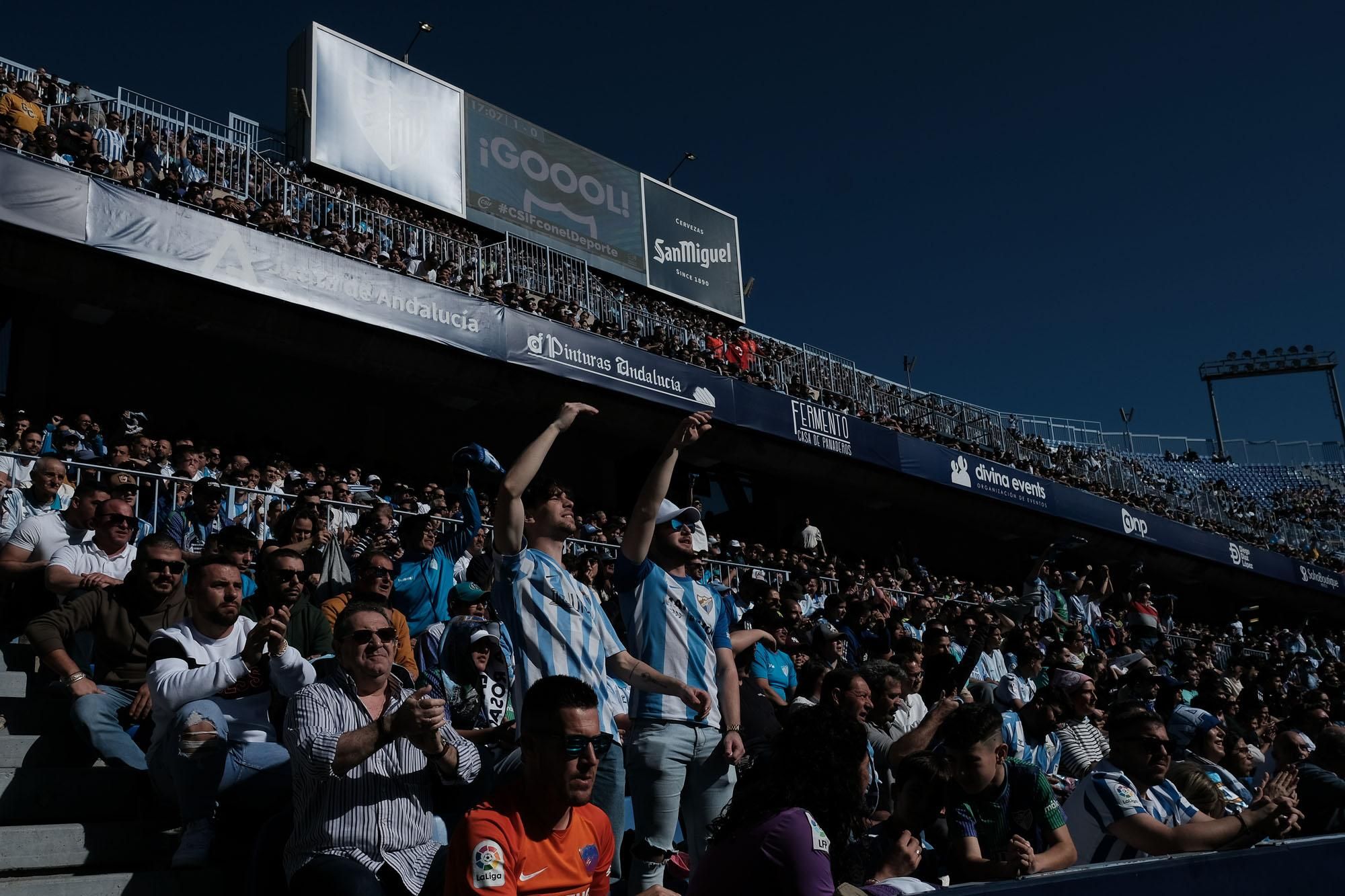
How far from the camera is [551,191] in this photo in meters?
24.0

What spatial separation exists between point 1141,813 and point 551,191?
21433mm

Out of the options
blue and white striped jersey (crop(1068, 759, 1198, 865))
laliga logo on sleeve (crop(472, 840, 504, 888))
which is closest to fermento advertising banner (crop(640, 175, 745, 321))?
blue and white striped jersey (crop(1068, 759, 1198, 865))

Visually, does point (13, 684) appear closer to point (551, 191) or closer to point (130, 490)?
point (130, 490)

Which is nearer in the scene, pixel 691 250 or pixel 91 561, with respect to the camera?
pixel 91 561

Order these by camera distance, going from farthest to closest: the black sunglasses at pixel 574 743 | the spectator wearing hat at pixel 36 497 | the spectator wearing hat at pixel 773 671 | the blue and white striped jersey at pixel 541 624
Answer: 1. the spectator wearing hat at pixel 36 497
2. the spectator wearing hat at pixel 773 671
3. the blue and white striped jersey at pixel 541 624
4. the black sunglasses at pixel 574 743

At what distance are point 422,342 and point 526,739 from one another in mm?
13116

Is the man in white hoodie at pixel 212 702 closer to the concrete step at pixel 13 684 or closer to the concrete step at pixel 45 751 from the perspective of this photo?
the concrete step at pixel 45 751

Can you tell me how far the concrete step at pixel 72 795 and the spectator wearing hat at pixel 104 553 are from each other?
131cm

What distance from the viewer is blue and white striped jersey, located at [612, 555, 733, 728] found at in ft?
13.9

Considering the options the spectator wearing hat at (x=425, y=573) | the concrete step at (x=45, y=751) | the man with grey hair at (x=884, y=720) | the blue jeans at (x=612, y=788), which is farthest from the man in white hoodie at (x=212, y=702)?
the man with grey hair at (x=884, y=720)

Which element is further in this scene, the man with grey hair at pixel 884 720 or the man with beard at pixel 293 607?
the man with grey hair at pixel 884 720

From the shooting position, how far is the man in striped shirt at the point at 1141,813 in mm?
4102

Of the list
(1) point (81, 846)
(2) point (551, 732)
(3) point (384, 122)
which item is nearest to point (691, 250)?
(3) point (384, 122)

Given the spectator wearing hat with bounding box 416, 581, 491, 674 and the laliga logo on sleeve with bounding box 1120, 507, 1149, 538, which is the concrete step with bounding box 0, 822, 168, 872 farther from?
the laliga logo on sleeve with bounding box 1120, 507, 1149, 538
